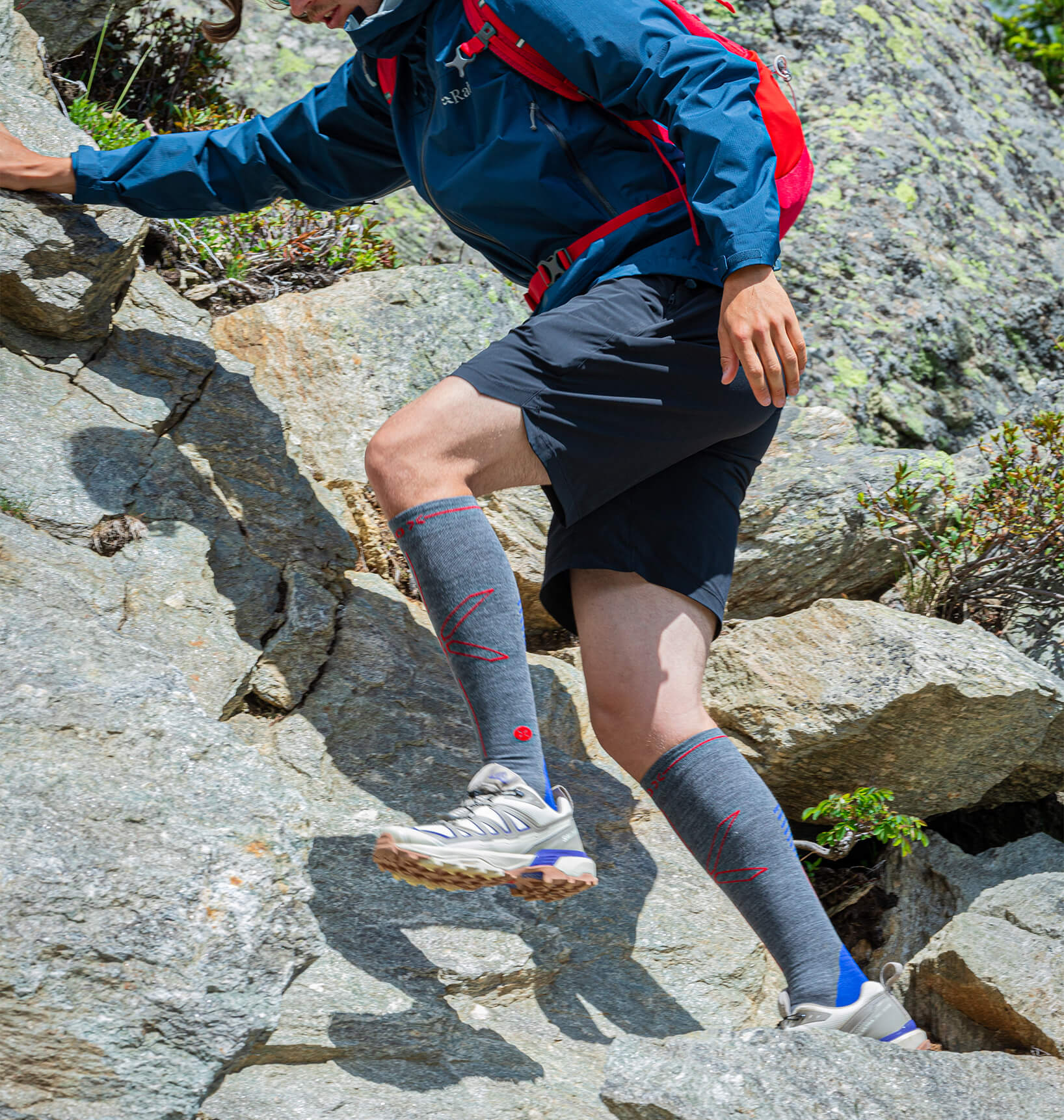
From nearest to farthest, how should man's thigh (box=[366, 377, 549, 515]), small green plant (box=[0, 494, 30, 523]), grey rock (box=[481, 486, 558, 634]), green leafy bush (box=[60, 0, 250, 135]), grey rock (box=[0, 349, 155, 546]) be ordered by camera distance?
1. man's thigh (box=[366, 377, 549, 515])
2. small green plant (box=[0, 494, 30, 523])
3. grey rock (box=[0, 349, 155, 546])
4. grey rock (box=[481, 486, 558, 634])
5. green leafy bush (box=[60, 0, 250, 135])

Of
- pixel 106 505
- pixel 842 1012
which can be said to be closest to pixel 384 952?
pixel 842 1012

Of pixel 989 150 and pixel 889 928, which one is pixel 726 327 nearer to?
pixel 889 928

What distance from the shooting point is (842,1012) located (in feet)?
7.90

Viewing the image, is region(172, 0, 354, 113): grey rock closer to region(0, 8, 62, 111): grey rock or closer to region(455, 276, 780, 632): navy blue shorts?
region(0, 8, 62, 111): grey rock

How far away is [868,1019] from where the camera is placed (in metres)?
2.43

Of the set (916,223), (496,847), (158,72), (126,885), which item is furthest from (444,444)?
(916,223)

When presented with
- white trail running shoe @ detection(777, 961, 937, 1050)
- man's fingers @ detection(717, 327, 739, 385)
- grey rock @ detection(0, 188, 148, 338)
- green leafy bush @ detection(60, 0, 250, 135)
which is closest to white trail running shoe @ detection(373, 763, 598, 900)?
white trail running shoe @ detection(777, 961, 937, 1050)

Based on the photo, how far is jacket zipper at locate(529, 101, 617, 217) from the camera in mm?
2494

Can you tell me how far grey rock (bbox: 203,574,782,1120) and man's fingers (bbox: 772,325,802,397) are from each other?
59.2 inches

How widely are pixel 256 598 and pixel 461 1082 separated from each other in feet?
5.11

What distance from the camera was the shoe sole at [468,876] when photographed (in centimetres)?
209

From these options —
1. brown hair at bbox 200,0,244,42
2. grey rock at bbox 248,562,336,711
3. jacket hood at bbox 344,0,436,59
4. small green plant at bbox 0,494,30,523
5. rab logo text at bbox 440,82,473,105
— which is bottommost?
grey rock at bbox 248,562,336,711

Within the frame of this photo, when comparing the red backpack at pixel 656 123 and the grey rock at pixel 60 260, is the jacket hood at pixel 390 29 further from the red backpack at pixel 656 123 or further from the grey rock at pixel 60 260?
the grey rock at pixel 60 260

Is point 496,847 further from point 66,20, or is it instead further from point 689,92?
point 66,20
